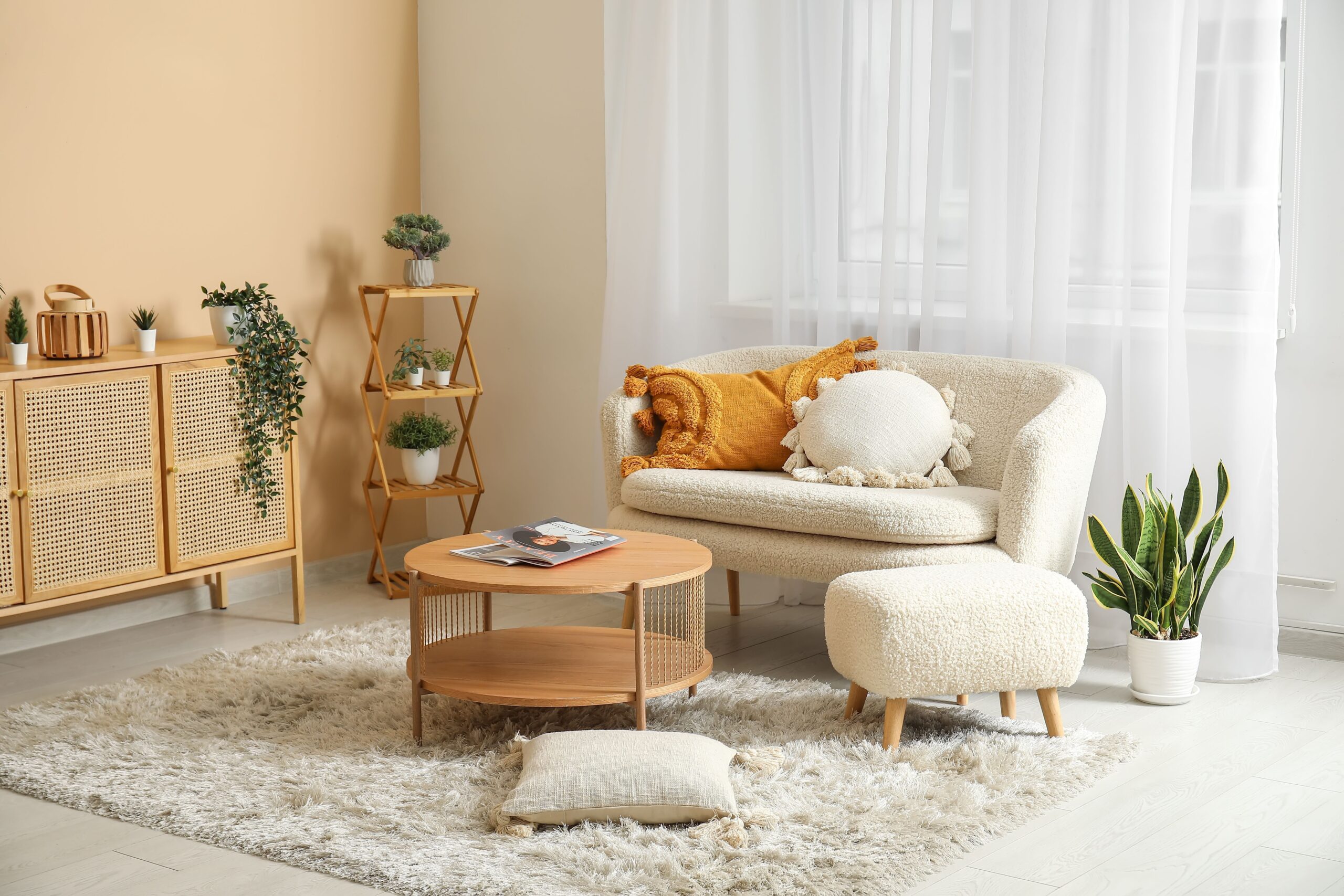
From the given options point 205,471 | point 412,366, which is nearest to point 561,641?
point 205,471

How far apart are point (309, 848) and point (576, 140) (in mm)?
2804

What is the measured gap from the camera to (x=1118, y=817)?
2.66 meters

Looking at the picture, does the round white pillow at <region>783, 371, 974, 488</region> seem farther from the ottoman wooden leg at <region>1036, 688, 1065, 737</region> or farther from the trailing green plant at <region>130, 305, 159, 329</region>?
the trailing green plant at <region>130, 305, 159, 329</region>

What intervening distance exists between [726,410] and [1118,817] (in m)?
1.64

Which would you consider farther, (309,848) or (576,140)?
(576,140)

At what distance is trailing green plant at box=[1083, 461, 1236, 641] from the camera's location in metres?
3.31

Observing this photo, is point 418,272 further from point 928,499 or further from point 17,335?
point 928,499

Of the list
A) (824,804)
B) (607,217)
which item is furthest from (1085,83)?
(824,804)

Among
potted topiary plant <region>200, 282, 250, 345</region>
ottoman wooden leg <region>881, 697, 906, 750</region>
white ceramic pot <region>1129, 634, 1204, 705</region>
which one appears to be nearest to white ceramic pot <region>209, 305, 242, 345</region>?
potted topiary plant <region>200, 282, 250, 345</region>

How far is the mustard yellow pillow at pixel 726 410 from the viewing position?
12.8 feet

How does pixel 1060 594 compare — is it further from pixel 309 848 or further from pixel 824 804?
pixel 309 848

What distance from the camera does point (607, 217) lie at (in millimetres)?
4559

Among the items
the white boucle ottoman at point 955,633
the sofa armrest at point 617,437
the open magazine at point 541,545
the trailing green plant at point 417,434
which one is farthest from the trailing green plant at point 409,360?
the white boucle ottoman at point 955,633

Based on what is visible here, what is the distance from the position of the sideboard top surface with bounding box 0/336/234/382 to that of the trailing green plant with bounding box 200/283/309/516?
0.22 ft
